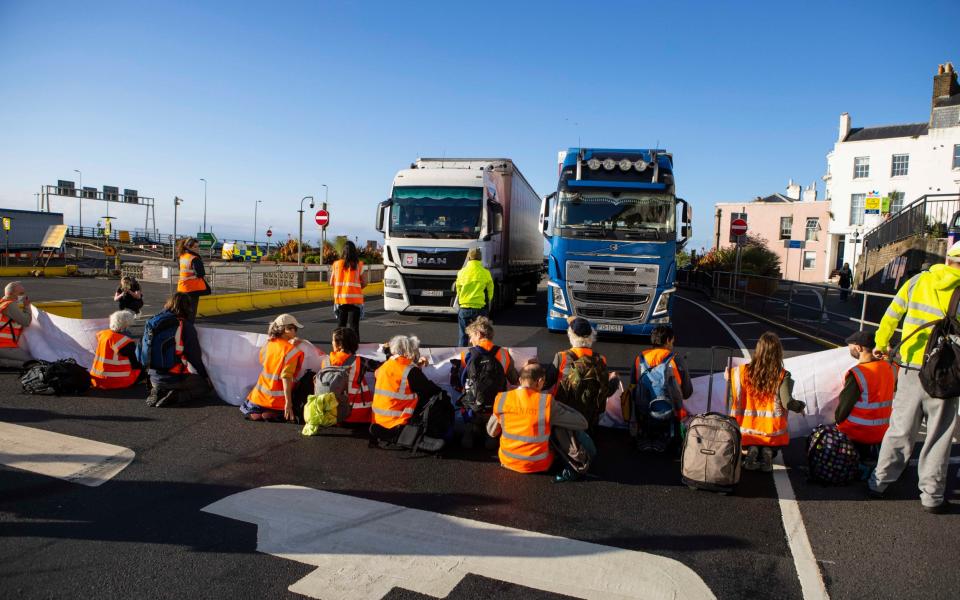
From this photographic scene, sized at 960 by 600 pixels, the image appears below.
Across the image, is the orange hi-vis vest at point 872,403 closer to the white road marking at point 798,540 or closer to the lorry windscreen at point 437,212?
the white road marking at point 798,540

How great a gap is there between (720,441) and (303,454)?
345cm

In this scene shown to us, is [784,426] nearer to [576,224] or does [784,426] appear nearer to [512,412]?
[512,412]

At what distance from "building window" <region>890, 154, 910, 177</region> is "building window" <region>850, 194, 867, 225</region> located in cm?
238

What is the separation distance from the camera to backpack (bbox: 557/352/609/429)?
589cm

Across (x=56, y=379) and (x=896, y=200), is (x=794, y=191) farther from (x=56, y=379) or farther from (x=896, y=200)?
(x=56, y=379)

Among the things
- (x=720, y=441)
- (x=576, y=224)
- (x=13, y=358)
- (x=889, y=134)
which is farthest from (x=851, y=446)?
(x=889, y=134)

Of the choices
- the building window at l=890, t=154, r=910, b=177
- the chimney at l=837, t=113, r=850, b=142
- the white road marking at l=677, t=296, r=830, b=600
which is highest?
the chimney at l=837, t=113, r=850, b=142

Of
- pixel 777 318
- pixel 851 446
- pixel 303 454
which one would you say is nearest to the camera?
pixel 851 446

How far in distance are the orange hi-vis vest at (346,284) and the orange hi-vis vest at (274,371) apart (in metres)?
3.16

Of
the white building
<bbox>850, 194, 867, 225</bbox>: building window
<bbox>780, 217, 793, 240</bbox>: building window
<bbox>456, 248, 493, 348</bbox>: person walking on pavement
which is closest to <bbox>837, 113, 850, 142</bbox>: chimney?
the white building

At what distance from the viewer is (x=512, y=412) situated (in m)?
5.14

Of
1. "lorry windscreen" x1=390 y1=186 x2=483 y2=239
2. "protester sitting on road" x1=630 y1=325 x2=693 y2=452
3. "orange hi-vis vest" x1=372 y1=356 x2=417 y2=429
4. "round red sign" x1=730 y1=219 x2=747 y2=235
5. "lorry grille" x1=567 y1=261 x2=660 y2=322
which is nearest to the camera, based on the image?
"orange hi-vis vest" x1=372 y1=356 x2=417 y2=429

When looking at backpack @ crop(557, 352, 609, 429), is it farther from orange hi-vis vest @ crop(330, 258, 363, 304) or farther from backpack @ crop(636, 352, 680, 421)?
orange hi-vis vest @ crop(330, 258, 363, 304)

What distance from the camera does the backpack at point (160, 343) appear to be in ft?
22.9
